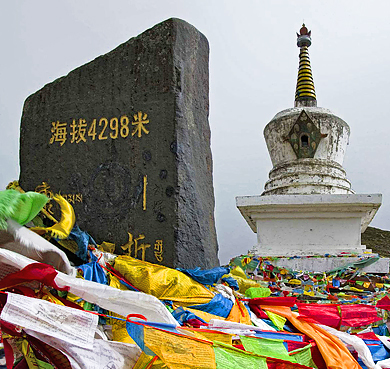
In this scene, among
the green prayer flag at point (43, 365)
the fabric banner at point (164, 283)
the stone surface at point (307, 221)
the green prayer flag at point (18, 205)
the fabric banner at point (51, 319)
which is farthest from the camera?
the stone surface at point (307, 221)

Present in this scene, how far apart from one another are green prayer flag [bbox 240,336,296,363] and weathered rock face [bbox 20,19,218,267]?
0.96 m

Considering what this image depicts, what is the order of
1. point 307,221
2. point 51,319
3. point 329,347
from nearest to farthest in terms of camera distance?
point 51,319, point 329,347, point 307,221

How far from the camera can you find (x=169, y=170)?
2561mm

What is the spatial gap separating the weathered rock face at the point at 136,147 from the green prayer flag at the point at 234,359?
3.65 ft

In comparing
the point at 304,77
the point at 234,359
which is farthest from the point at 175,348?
the point at 304,77

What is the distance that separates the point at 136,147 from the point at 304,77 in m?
5.47

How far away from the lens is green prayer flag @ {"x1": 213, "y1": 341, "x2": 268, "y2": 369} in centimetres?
130

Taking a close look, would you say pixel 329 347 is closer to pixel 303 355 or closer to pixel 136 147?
pixel 303 355

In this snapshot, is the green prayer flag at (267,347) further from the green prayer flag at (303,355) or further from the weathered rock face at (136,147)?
the weathered rock face at (136,147)

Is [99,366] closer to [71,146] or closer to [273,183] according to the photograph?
[71,146]

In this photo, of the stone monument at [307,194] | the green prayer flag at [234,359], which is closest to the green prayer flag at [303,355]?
the green prayer flag at [234,359]

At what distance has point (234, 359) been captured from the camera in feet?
4.43

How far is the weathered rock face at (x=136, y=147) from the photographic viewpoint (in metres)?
2.56

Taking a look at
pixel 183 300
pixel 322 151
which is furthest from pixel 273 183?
pixel 183 300
